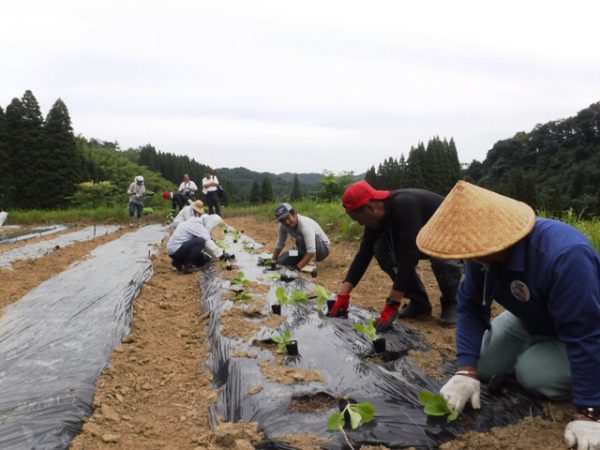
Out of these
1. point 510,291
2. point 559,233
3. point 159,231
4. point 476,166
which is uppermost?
point 476,166

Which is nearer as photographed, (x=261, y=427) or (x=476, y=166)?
(x=261, y=427)

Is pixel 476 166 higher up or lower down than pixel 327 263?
higher up

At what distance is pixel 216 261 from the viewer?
5.36 metres

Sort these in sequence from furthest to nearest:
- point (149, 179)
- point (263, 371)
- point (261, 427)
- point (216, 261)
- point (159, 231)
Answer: point (149, 179) → point (159, 231) → point (216, 261) → point (263, 371) → point (261, 427)

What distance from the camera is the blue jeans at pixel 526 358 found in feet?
5.74

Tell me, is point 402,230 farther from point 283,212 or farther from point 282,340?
point 283,212

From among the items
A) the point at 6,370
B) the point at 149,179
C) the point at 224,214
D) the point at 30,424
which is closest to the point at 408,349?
the point at 30,424

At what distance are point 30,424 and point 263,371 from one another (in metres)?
0.98

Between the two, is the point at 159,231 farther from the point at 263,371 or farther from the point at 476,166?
the point at 476,166

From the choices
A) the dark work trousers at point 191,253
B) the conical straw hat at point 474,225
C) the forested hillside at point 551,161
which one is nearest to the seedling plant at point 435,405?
the conical straw hat at point 474,225

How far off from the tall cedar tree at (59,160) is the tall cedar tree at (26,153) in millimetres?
314

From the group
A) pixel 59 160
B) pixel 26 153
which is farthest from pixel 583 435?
pixel 26 153

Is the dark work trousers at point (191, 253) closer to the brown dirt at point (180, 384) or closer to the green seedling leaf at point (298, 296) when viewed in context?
the brown dirt at point (180, 384)

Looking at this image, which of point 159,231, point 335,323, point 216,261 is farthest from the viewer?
point 159,231
